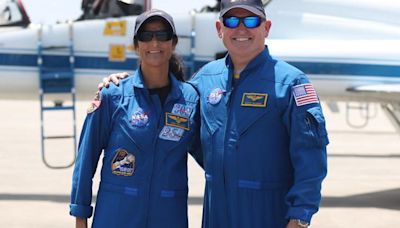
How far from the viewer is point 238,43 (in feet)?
13.5

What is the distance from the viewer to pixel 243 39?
411 centimetres

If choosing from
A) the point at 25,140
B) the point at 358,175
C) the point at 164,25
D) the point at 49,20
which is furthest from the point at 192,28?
the point at 25,140

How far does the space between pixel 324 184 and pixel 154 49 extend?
7.79 metres

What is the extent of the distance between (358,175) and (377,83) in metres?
2.62

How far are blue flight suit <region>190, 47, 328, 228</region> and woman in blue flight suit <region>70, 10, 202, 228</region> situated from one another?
0.64 feet

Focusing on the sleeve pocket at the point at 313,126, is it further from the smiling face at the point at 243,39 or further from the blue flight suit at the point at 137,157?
the blue flight suit at the point at 137,157

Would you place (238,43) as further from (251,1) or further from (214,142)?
(214,142)

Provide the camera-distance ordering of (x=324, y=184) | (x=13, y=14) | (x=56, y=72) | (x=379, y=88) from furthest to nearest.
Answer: (x=324, y=184), (x=13, y=14), (x=56, y=72), (x=379, y=88)

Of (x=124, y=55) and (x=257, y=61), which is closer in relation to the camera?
(x=257, y=61)

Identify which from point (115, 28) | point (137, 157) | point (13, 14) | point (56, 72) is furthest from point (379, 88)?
point (137, 157)

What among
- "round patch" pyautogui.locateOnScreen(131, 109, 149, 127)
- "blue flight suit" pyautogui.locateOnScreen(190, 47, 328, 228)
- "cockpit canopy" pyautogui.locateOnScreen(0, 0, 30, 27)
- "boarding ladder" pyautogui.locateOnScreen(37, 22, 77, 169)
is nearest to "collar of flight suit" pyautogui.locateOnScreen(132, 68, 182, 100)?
"round patch" pyautogui.locateOnScreen(131, 109, 149, 127)

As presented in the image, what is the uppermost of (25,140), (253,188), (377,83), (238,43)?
(238,43)

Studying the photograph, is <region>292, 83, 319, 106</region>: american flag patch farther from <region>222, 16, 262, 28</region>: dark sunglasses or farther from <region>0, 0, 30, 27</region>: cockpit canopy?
<region>0, 0, 30, 27</region>: cockpit canopy

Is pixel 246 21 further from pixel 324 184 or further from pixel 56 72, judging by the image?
pixel 324 184
